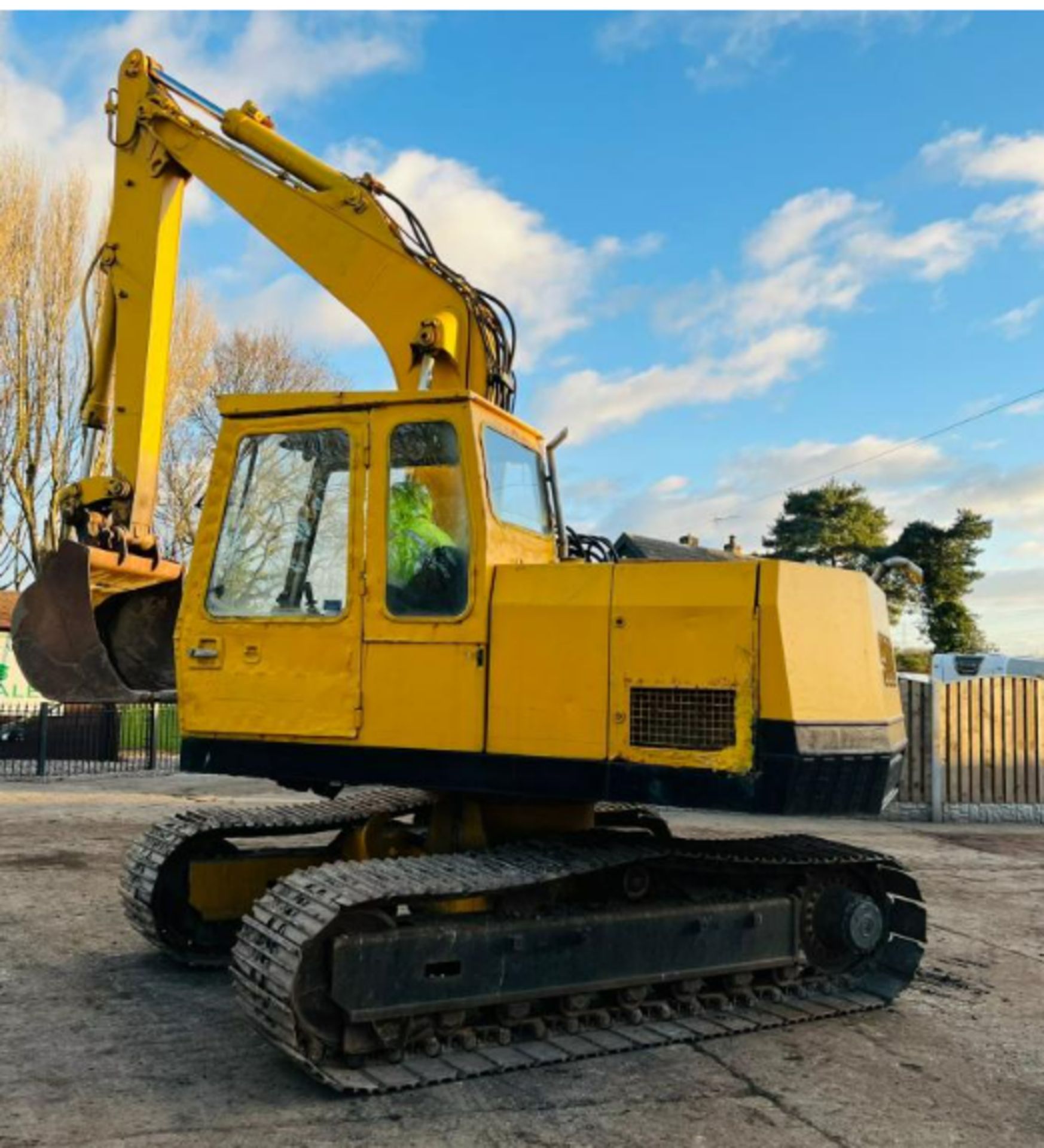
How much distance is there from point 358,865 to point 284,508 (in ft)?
5.59

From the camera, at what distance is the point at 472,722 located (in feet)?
15.7

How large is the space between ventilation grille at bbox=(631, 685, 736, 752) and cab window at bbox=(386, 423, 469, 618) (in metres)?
0.93

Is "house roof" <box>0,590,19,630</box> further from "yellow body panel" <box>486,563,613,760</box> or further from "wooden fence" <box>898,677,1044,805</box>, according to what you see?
"yellow body panel" <box>486,563,613,760</box>

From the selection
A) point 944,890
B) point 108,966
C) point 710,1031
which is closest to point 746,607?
point 710,1031

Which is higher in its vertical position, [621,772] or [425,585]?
[425,585]

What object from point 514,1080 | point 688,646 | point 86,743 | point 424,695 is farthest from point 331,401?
point 86,743

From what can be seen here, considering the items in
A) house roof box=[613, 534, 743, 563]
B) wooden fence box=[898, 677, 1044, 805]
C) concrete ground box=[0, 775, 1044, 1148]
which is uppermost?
house roof box=[613, 534, 743, 563]

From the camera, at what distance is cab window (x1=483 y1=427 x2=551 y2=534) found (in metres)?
5.16

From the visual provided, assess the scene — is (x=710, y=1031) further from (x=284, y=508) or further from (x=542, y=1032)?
(x=284, y=508)

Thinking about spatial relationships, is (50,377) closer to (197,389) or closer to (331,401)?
(197,389)

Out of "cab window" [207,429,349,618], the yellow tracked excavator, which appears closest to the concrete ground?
the yellow tracked excavator

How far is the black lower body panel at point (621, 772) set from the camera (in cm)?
457

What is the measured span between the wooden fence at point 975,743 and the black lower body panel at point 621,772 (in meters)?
9.51

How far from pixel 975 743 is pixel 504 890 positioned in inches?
442
